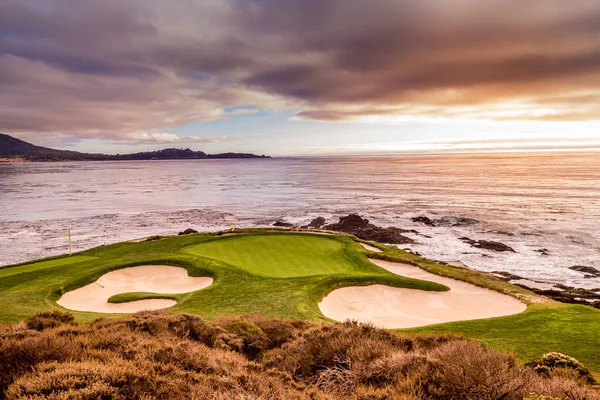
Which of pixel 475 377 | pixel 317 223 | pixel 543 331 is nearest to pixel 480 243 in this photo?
pixel 317 223

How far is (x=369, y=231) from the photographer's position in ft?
121

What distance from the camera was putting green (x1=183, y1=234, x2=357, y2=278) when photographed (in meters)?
18.3

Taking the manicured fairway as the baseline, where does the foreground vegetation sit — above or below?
above

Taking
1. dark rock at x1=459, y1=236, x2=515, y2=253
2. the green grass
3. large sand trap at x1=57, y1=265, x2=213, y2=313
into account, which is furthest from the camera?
dark rock at x1=459, y1=236, x2=515, y2=253

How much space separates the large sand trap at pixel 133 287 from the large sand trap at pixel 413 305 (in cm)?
663

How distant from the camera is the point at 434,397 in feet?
17.8

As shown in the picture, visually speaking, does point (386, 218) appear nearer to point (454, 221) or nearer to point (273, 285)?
point (454, 221)

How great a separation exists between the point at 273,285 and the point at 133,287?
719cm

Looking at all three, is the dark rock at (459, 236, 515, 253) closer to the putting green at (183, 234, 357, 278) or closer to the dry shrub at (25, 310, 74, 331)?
the putting green at (183, 234, 357, 278)

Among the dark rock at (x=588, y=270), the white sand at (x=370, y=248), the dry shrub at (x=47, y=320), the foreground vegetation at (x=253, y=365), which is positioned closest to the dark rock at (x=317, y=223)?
the white sand at (x=370, y=248)

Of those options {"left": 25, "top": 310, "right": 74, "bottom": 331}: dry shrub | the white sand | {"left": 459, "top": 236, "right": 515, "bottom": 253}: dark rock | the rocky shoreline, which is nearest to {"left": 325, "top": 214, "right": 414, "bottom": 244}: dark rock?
the rocky shoreline

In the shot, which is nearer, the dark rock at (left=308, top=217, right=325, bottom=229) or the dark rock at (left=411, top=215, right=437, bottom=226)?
the dark rock at (left=308, top=217, right=325, bottom=229)

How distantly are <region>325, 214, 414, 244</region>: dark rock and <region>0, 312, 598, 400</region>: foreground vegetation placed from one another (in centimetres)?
2677

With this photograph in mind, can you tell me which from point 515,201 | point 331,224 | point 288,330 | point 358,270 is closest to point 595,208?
point 515,201
